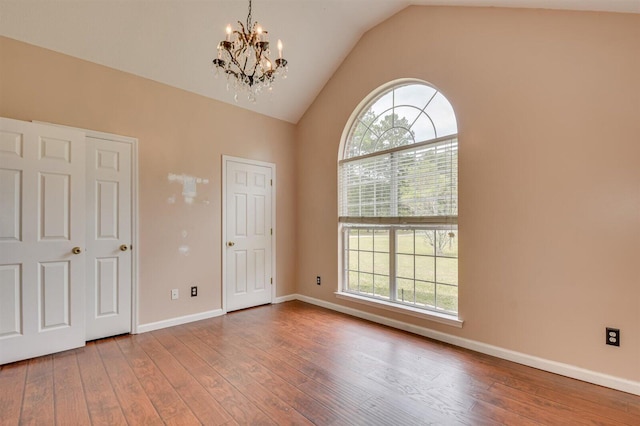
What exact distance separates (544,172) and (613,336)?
130 cm

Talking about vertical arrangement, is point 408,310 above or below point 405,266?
below

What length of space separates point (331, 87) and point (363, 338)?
329cm

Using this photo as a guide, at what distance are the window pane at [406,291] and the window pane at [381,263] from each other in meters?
0.23

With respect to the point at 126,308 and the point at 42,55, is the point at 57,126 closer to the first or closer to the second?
the point at 42,55

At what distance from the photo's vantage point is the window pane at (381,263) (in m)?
3.59

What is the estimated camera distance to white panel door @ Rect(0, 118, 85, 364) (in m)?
2.49

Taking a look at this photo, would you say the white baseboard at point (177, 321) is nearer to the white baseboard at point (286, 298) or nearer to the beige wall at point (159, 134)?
the beige wall at point (159, 134)

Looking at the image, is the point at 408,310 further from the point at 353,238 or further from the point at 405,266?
the point at 353,238

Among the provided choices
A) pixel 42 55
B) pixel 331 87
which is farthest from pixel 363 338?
pixel 42 55

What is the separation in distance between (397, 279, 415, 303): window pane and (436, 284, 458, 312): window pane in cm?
30

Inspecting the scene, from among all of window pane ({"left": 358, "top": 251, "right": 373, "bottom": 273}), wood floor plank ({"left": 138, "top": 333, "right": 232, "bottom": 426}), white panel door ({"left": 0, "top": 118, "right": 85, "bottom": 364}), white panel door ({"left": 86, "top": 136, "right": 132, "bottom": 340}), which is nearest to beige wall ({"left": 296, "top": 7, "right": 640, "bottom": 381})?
window pane ({"left": 358, "top": 251, "right": 373, "bottom": 273})

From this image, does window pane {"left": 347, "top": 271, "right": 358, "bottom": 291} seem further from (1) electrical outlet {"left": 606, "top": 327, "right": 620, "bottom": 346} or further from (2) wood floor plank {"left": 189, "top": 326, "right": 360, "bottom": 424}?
(1) electrical outlet {"left": 606, "top": 327, "right": 620, "bottom": 346}

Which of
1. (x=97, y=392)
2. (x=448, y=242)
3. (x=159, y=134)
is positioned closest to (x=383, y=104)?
(x=448, y=242)

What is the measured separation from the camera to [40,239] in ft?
8.65
